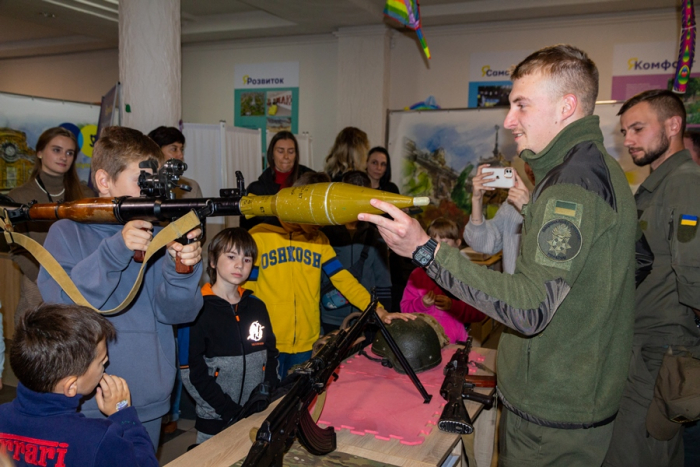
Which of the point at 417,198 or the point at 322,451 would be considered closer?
the point at 417,198

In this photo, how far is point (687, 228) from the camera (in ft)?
10.3

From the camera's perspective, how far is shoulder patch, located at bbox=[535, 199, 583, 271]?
5.64 ft

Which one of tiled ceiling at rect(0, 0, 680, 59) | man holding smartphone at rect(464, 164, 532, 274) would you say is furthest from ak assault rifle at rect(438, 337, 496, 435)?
tiled ceiling at rect(0, 0, 680, 59)

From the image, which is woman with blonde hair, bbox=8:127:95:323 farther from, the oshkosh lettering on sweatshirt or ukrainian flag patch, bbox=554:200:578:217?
ukrainian flag patch, bbox=554:200:578:217

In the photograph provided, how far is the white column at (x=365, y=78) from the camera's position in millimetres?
9664

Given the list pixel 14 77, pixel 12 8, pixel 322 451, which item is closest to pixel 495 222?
pixel 322 451

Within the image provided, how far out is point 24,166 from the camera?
668cm

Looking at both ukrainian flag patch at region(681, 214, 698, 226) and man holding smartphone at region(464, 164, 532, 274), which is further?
man holding smartphone at region(464, 164, 532, 274)

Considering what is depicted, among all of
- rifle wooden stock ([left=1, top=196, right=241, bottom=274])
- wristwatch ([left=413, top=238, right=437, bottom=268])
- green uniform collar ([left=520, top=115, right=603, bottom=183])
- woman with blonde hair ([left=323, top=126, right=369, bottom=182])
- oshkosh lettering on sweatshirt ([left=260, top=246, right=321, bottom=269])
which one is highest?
woman with blonde hair ([left=323, top=126, right=369, bottom=182])

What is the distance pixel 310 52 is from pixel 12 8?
18.7 ft

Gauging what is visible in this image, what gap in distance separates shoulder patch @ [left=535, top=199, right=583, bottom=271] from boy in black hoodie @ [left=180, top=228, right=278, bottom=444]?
77.2 inches

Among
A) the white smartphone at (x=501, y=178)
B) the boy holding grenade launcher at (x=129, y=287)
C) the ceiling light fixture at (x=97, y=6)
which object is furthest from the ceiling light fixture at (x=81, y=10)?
the white smartphone at (x=501, y=178)

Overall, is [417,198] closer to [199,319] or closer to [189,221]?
[189,221]

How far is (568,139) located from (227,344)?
2.15 metres
